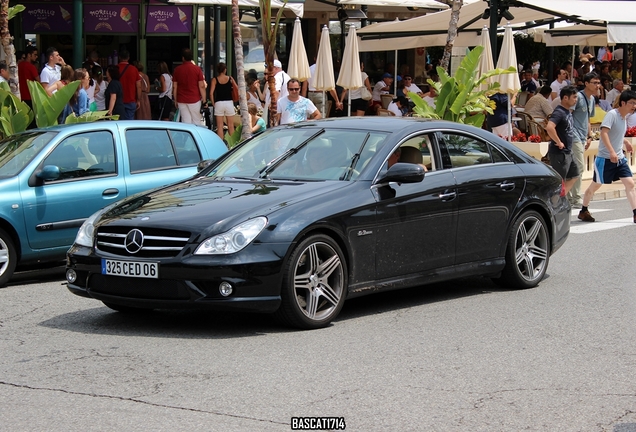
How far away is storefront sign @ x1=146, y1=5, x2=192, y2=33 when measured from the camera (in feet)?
84.0

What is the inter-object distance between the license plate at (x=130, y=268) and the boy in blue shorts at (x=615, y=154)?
346 inches

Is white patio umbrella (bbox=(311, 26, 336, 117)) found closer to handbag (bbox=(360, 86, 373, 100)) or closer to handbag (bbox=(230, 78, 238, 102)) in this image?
handbag (bbox=(230, 78, 238, 102))

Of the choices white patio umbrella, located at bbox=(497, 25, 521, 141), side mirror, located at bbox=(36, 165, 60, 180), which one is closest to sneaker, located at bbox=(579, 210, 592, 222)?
white patio umbrella, located at bbox=(497, 25, 521, 141)

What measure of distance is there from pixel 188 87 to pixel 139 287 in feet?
46.0

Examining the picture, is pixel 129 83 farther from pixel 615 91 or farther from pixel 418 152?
pixel 418 152

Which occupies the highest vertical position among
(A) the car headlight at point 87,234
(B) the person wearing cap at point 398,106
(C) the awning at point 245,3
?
(C) the awning at point 245,3

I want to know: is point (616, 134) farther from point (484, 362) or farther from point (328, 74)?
point (484, 362)

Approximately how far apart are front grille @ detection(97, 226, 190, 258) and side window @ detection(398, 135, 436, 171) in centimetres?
212

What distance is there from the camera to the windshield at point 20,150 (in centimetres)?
1035

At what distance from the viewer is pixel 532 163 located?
9945mm

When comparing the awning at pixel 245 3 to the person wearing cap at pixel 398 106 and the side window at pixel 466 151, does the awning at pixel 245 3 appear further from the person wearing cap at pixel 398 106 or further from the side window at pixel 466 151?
the side window at pixel 466 151

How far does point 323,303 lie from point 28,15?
18.8 metres

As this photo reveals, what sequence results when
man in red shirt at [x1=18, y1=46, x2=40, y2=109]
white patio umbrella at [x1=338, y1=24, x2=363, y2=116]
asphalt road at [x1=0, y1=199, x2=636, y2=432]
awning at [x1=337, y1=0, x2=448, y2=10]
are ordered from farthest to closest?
awning at [x1=337, y1=0, x2=448, y2=10], man in red shirt at [x1=18, y1=46, x2=40, y2=109], white patio umbrella at [x1=338, y1=24, x2=363, y2=116], asphalt road at [x1=0, y1=199, x2=636, y2=432]

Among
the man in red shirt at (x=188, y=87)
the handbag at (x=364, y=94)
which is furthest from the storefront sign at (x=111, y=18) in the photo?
the handbag at (x=364, y=94)
